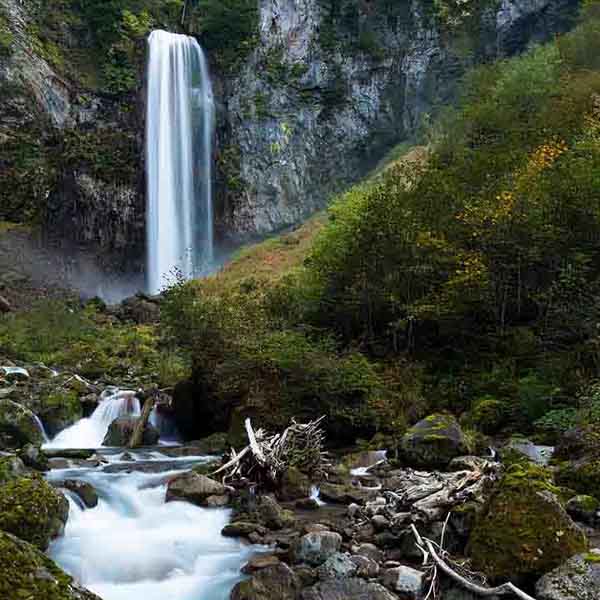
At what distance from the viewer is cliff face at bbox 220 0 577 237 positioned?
1993 inches

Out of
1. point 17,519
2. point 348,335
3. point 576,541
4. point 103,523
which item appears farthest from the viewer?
point 348,335

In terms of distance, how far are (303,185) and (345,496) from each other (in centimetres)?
4266

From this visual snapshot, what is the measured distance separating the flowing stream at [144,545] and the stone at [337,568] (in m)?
1.21

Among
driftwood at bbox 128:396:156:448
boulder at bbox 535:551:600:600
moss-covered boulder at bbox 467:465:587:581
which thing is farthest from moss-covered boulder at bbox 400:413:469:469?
driftwood at bbox 128:396:156:448

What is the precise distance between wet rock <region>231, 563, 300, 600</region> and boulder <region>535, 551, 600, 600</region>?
2.44 m

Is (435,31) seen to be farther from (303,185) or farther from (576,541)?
(576,541)

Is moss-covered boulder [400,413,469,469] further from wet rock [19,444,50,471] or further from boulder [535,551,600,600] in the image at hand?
wet rock [19,444,50,471]

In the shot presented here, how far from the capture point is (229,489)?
11.4m

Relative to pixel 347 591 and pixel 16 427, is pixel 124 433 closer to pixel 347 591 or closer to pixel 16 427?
pixel 16 427

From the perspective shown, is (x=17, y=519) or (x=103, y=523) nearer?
(x=17, y=519)

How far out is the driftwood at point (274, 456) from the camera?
11805 mm

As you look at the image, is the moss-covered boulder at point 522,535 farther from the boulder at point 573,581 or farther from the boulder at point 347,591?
the boulder at point 347,591

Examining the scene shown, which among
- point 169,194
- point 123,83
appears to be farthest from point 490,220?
point 123,83

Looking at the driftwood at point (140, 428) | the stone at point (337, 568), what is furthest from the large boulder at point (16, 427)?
the stone at point (337, 568)
